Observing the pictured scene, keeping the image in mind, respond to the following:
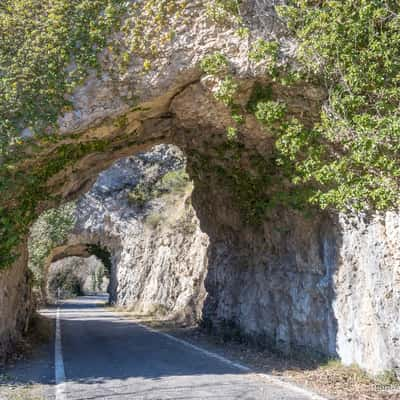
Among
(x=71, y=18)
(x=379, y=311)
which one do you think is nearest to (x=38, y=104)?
A: (x=71, y=18)

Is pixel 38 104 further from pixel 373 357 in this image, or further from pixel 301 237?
pixel 373 357

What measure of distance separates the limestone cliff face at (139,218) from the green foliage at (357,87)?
1538 cm

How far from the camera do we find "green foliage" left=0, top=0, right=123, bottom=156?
8.07 metres

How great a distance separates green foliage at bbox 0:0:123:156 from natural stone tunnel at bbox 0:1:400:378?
330 millimetres

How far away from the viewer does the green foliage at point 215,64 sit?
8.27 m

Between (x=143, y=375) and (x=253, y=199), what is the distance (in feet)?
16.3

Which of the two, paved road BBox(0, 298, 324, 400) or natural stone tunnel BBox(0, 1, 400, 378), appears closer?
paved road BBox(0, 298, 324, 400)

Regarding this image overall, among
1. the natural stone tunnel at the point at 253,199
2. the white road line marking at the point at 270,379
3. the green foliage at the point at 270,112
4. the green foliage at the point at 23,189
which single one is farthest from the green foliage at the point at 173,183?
the green foliage at the point at 270,112

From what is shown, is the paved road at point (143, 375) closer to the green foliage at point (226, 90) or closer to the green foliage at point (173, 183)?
the green foliage at point (226, 90)

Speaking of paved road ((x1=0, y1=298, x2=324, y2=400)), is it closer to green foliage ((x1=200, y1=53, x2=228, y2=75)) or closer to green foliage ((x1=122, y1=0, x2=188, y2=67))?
green foliage ((x1=200, y1=53, x2=228, y2=75))

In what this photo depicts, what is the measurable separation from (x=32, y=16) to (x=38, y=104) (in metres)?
1.62

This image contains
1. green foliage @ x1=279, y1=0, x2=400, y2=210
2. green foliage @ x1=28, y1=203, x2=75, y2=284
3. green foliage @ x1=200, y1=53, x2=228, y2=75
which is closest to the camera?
green foliage @ x1=279, y1=0, x2=400, y2=210

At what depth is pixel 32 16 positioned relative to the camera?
8.41 m

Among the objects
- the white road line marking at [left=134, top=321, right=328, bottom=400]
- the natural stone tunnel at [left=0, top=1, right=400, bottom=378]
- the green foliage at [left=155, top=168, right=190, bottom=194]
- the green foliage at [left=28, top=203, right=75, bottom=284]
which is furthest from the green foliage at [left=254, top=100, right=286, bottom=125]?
the green foliage at [left=28, top=203, right=75, bottom=284]
